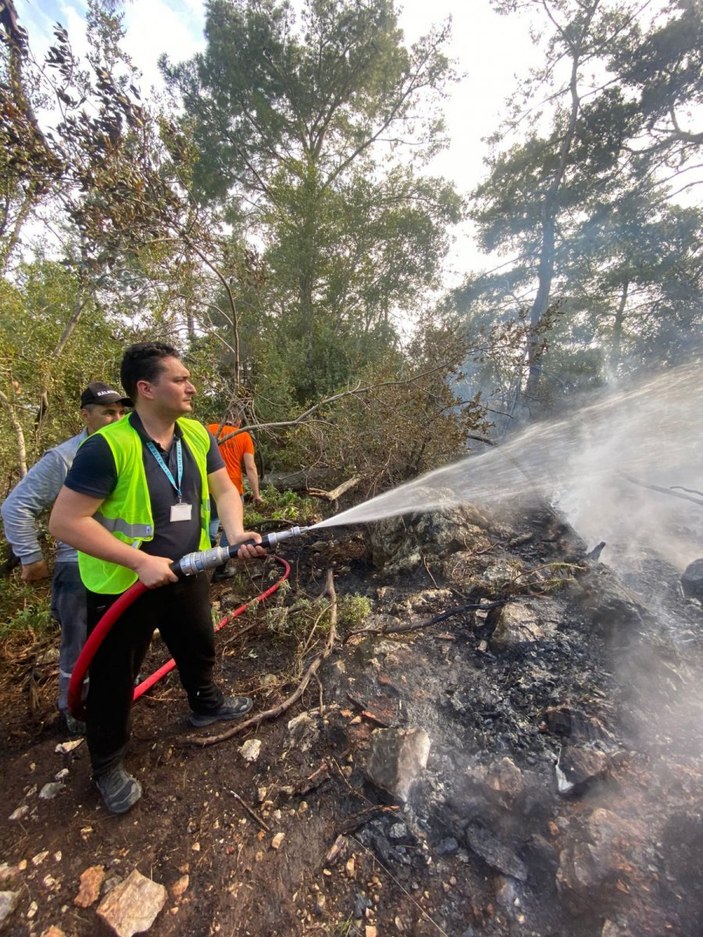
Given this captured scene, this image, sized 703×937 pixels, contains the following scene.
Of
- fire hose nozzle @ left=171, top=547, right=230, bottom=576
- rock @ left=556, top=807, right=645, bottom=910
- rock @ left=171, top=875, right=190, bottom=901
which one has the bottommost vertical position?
rock @ left=556, top=807, right=645, bottom=910

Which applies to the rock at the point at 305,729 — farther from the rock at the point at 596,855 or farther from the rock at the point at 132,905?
the rock at the point at 596,855

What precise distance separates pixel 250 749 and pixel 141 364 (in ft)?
7.35

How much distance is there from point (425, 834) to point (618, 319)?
16.3m

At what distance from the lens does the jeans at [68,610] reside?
242 centimetres

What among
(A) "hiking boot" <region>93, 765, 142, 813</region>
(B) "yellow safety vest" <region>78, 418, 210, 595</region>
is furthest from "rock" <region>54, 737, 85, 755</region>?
(B) "yellow safety vest" <region>78, 418, 210, 595</region>

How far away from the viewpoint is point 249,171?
12.7 metres

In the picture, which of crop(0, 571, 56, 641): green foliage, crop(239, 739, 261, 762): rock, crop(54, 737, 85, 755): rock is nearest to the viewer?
crop(239, 739, 261, 762): rock

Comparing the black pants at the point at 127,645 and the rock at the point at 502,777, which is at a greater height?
the black pants at the point at 127,645

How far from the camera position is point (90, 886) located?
1.66 m

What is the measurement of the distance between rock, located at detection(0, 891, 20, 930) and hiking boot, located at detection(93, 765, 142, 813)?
39 centimetres

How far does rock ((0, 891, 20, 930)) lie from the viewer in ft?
5.11

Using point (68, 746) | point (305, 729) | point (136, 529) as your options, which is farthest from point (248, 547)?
point (68, 746)

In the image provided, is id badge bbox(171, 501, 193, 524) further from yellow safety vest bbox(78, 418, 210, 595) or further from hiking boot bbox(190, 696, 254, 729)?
hiking boot bbox(190, 696, 254, 729)

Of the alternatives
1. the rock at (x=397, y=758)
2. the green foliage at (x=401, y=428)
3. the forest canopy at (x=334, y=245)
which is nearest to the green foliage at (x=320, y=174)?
the forest canopy at (x=334, y=245)
